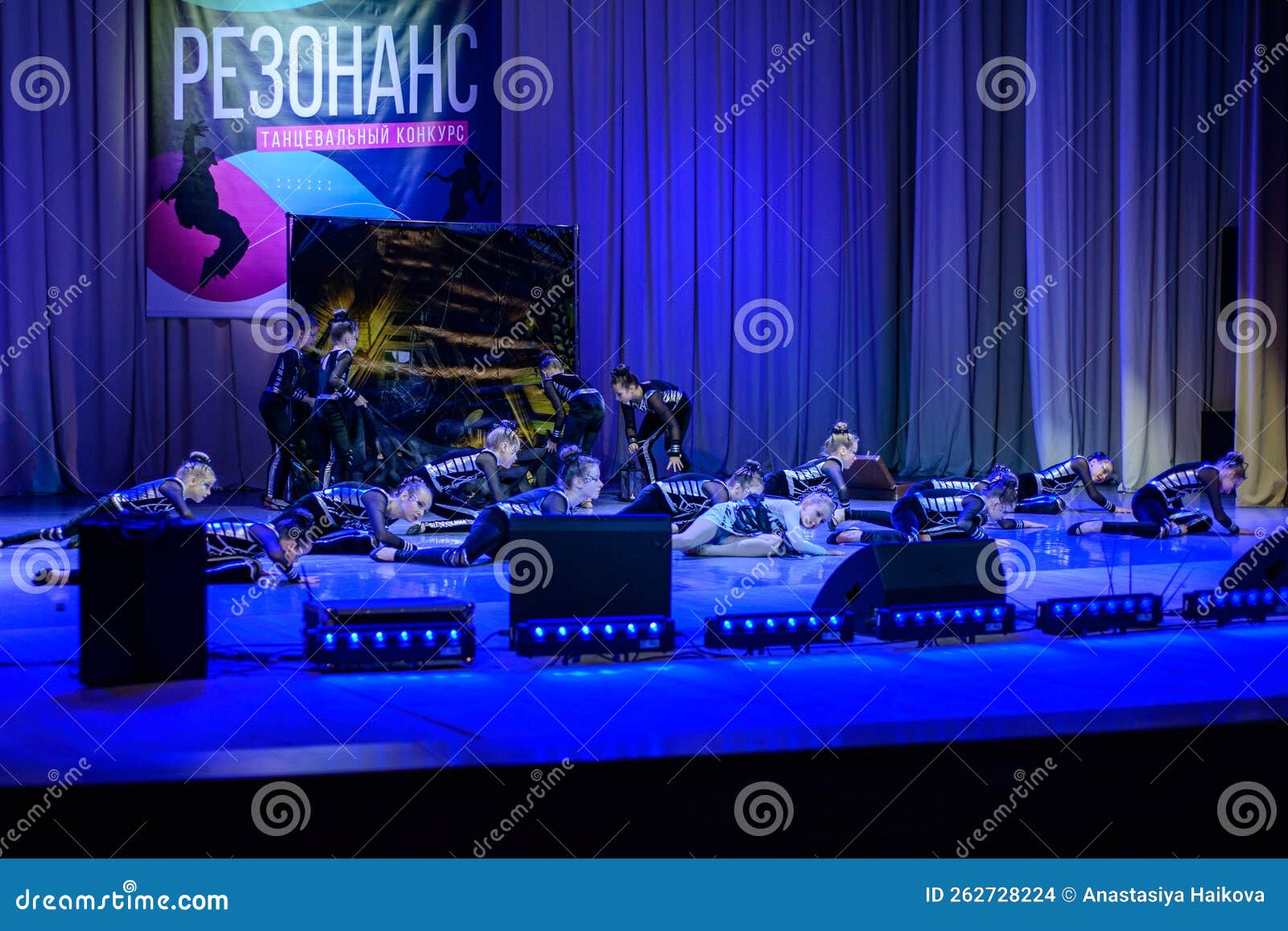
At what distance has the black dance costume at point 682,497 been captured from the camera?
7.05 metres

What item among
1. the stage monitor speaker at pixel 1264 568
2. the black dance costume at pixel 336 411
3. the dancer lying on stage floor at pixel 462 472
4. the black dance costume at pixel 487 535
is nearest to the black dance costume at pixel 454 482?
the dancer lying on stage floor at pixel 462 472

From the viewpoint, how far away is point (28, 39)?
9773 millimetres

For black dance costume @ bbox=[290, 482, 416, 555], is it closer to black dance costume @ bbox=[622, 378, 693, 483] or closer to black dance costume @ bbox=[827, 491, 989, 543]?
black dance costume @ bbox=[827, 491, 989, 543]

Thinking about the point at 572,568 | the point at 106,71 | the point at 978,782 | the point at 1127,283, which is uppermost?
the point at 106,71

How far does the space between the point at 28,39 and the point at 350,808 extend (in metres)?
8.99

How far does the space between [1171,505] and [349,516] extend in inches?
185

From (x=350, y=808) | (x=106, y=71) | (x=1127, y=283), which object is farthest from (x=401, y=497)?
(x=1127, y=283)

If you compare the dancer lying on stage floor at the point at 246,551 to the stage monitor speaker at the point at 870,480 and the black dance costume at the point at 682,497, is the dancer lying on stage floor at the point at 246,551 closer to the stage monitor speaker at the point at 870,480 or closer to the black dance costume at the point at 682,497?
the black dance costume at the point at 682,497

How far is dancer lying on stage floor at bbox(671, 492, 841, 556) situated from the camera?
22.1 feet

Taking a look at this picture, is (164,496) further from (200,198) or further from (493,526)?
(200,198)

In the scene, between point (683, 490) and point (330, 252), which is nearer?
point (683, 490)

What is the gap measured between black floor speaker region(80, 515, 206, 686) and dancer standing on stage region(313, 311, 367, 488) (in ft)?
16.5

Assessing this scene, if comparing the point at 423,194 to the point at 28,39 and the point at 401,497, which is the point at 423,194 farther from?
the point at 401,497

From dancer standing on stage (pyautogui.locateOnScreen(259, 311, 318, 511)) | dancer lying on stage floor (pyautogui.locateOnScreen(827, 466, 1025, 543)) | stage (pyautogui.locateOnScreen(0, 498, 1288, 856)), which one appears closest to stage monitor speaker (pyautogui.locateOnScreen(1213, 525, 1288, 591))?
stage (pyautogui.locateOnScreen(0, 498, 1288, 856))
